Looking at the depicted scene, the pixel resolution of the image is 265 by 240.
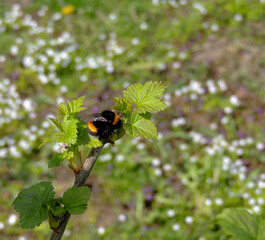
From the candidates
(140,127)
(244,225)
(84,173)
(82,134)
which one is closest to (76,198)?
(84,173)

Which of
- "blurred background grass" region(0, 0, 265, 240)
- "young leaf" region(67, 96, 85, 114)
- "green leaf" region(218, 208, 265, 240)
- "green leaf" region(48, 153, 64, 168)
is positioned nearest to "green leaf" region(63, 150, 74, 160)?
"green leaf" region(48, 153, 64, 168)

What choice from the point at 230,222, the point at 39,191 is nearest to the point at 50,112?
the point at 230,222

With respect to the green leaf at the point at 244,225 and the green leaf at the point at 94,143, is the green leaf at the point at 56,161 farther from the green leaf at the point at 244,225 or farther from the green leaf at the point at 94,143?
the green leaf at the point at 244,225

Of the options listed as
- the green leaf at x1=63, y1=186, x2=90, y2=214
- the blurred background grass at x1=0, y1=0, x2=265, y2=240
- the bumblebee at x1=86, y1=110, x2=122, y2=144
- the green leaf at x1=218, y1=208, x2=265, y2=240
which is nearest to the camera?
the bumblebee at x1=86, y1=110, x2=122, y2=144

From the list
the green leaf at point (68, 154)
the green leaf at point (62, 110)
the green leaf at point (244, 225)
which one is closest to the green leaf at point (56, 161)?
the green leaf at point (68, 154)

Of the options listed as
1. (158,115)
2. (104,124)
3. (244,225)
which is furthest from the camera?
(158,115)

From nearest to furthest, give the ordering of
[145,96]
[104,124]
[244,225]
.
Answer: [104,124] → [145,96] → [244,225]

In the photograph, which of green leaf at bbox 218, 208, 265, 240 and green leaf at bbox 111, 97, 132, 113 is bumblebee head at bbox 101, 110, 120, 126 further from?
green leaf at bbox 218, 208, 265, 240

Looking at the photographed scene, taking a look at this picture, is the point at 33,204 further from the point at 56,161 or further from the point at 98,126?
the point at 98,126
